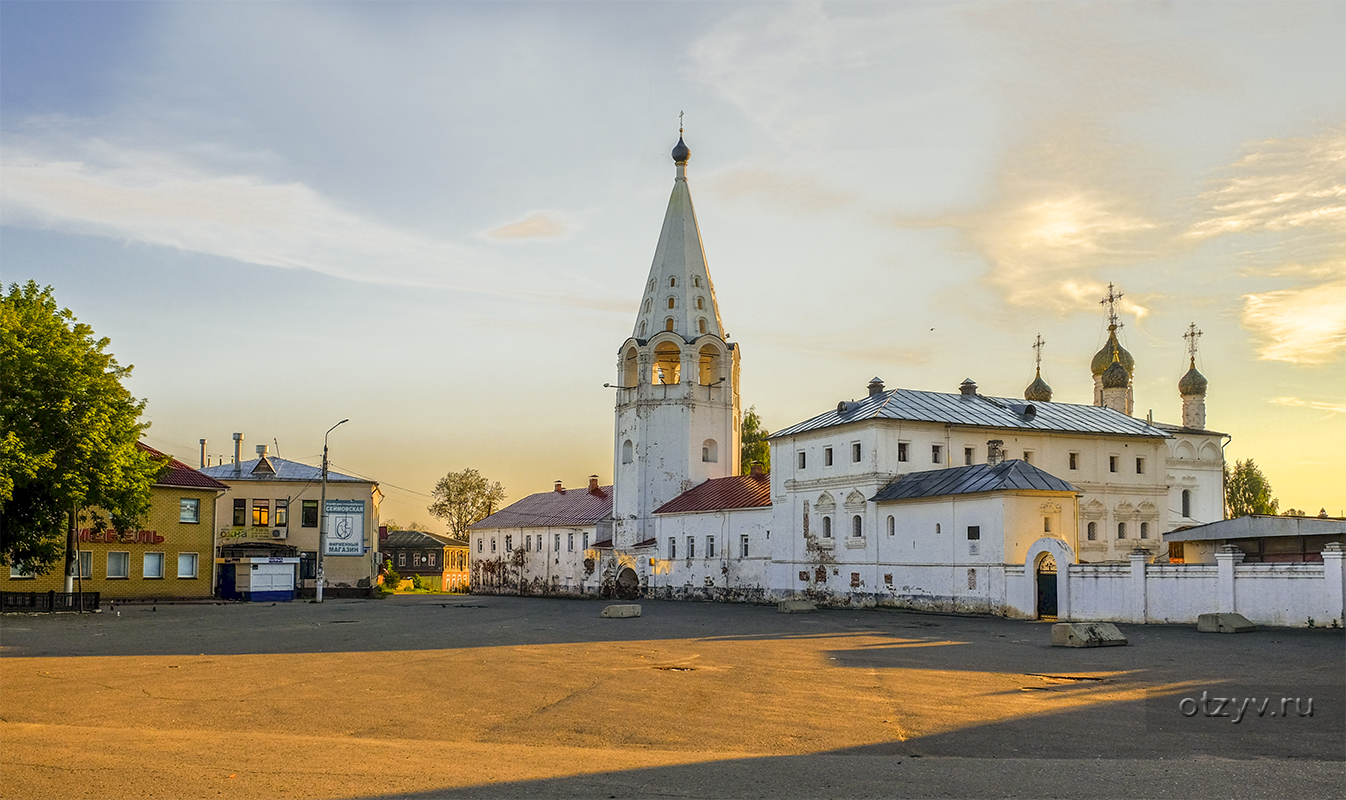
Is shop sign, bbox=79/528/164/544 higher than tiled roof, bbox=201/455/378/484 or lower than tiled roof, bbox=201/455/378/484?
lower

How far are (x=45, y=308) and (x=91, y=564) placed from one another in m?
16.9

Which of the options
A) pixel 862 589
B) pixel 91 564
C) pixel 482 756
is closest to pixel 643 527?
pixel 862 589

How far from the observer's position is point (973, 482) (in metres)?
39.4

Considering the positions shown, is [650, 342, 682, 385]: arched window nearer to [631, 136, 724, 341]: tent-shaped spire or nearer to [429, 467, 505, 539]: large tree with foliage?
[631, 136, 724, 341]: tent-shaped spire

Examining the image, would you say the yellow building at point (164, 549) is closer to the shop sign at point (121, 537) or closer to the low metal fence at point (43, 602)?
the shop sign at point (121, 537)

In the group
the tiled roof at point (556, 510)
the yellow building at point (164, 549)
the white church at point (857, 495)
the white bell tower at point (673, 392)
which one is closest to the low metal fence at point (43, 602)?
the yellow building at point (164, 549)

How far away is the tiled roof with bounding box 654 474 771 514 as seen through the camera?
5381 centimetres

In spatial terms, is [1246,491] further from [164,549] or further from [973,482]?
[164,549]

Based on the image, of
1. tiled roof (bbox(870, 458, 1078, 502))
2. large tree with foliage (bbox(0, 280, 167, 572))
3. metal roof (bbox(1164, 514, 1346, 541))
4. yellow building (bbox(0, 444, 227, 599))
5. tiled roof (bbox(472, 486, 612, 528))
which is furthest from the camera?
tiled roof (bbox(472, 486, 612, 528))

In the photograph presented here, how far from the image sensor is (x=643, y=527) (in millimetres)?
59906

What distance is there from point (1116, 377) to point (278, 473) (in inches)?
1866

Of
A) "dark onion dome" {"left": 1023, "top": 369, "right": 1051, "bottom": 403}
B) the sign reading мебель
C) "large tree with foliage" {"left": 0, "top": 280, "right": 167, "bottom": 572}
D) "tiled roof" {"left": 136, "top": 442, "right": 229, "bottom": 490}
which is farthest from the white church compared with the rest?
"large tree with foliage" {"left": 0, "top": 280, "right": 167, "bottom": 572}

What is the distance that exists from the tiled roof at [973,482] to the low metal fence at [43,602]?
28695mm

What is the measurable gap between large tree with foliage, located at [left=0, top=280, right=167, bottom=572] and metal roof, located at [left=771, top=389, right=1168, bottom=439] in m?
27.3
